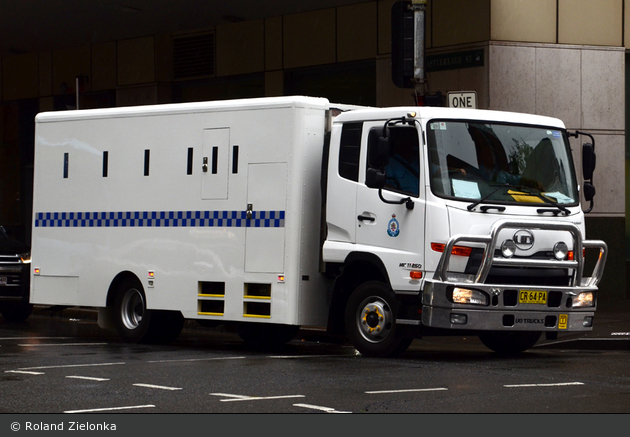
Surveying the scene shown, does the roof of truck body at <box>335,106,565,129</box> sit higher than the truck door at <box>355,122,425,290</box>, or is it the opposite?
the roof of truck body at <box>335,106,565,129</box>

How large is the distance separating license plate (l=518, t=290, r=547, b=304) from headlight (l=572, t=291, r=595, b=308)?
420mm

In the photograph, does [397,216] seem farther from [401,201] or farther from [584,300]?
[584,300]

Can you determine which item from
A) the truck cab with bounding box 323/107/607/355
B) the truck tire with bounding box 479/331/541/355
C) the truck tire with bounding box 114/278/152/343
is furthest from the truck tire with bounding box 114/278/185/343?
the truck tire with bounding box 479/331/541/355

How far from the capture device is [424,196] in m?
11.8

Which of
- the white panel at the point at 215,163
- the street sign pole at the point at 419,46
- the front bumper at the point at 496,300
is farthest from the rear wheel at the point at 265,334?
the street sign pole at the point at 419,46

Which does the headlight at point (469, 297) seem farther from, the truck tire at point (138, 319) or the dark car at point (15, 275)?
the dark car at point (15, 275)

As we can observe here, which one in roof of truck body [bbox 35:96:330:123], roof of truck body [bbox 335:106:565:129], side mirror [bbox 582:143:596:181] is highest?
roof of truck body [bbox 35:96:330:123]

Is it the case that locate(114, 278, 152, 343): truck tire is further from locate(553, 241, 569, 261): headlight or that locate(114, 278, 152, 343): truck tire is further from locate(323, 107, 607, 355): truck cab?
locate(553, 241, 569, 261): headlight

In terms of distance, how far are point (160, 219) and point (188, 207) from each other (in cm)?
50

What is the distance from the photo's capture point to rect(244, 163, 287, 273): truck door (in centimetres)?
1292

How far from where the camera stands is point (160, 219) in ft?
46.3

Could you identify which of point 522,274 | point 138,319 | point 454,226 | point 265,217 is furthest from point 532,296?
point 138,319

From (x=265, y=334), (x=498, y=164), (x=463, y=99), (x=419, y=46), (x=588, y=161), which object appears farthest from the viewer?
(x=463, y=99)

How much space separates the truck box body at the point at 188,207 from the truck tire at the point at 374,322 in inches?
25.9
